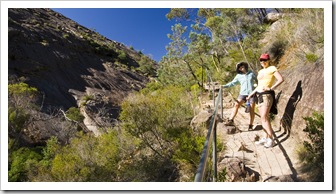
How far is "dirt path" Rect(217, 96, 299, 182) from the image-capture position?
Answer: 395 cm

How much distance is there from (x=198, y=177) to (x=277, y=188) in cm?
→ 140

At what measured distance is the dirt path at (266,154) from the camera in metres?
3.95

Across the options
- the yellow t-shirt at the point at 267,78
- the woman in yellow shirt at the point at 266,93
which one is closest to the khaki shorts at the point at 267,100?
the woman in yellow shirt at the point at 266,93

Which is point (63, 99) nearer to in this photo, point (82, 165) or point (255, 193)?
point (82, 165)

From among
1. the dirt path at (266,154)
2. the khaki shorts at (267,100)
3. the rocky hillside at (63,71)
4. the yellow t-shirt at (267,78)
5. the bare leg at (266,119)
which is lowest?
the dirt path at (266,154)

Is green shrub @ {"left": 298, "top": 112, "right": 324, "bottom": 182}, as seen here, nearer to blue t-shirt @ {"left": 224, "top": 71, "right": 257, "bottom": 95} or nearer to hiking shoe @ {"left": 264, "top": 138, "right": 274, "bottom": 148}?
hiking shoe @ {"left": 264, "top": 138, "right": 274, "bottom": 148}

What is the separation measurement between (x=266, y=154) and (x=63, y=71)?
1014 inches

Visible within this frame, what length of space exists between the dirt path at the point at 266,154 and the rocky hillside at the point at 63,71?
1577cm

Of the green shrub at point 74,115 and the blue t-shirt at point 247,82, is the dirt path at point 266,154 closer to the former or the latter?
the blue t-shirt at point 247,82

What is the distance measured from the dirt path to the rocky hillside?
621 inches

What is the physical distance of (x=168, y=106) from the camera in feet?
28.6

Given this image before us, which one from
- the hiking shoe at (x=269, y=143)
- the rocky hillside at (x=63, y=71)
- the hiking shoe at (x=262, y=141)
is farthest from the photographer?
the rocky hillside at (x=63, y=71)

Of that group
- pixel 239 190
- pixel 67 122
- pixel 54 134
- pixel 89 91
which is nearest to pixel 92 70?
pixel 89 91

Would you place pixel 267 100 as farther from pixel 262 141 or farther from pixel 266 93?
pixel 262 141
